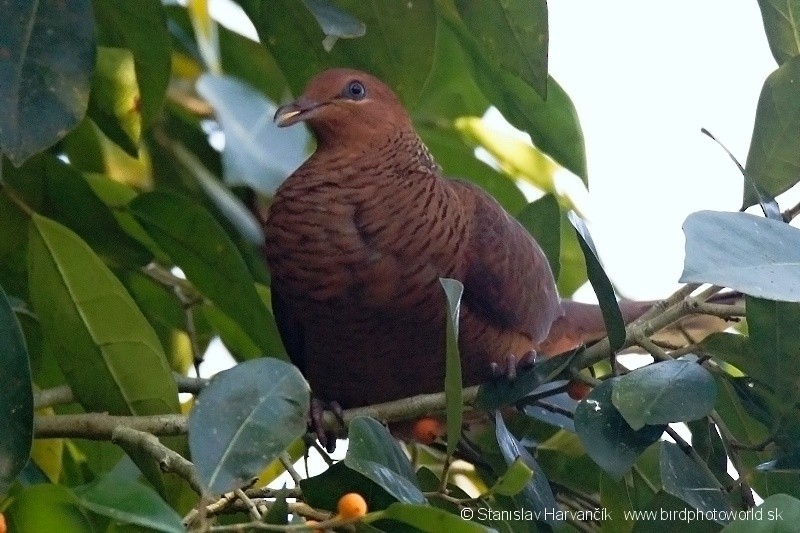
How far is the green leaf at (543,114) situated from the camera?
178 centimetres

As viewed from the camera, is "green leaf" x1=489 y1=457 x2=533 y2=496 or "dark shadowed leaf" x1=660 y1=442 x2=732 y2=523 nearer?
"green leaf" x1=489 y1=457 x2=533 y2=496

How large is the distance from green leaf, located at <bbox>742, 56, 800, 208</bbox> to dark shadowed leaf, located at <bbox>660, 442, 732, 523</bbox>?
1.13 ft

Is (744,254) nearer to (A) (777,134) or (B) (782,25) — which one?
(A) (777,134)

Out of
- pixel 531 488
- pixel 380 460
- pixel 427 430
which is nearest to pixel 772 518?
pixel 531 488

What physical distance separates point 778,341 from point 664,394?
0.59ft

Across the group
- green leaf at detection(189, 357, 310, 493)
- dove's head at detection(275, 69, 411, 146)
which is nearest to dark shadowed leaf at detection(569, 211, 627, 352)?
green leaf at detection(189, 357, 310, 493)

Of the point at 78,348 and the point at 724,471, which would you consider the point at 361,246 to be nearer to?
the point at 78,348

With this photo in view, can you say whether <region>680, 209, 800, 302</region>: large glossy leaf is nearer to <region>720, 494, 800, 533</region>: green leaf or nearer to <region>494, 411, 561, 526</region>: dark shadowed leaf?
<region>720, 494, 800, 533</region>: green leaf

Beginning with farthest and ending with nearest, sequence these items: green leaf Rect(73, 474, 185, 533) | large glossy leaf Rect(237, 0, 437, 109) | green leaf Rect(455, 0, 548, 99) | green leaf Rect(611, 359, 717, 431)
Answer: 1. large glossy leaf Rect(237, 0, 437, 109)
2. green leaf Rect(455, 0, 548, 99)
3. green leaf Rect(611, 359, 717, 431)
4. green leaf Rect(73, 474, 185, 533)

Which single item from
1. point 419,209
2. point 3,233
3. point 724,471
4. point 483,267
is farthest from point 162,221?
Result: point 724,471

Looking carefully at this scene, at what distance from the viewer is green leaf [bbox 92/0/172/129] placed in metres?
1.77

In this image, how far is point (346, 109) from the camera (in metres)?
1.95

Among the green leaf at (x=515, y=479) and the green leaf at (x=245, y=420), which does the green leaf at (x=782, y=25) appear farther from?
the green leaf at (x=245, y=420)

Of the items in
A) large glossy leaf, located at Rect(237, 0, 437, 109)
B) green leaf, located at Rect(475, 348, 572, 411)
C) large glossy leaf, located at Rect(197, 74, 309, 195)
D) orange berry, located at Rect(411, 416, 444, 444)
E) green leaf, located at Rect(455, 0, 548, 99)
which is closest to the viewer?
green leaf, located at Rect(475, 348, 572, 411)
